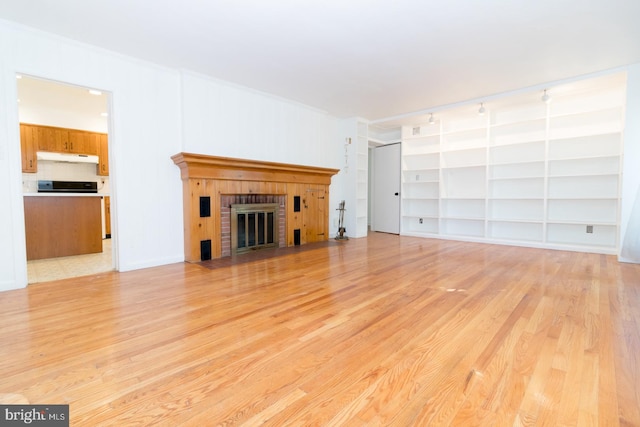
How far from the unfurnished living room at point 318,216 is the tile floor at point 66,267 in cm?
6

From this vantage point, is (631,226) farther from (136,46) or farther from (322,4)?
(136,46)

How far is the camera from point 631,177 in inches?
152

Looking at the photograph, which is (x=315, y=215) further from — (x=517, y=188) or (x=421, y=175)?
(x=517, y=188)

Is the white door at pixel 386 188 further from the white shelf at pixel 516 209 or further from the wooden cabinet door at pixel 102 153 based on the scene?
the wooden cabinet door at pixel 102 153

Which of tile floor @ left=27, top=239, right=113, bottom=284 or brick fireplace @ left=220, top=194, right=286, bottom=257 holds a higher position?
brick fireplace @ left=220, top=194, right=286, bottom=257

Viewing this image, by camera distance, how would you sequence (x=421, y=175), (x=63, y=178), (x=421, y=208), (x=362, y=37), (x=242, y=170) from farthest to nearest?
1. (x=421, y=208)
2. (x=421, y=175)
3. (x=63, y=178)
4. (x=242, y=170)
5. (x=362, y=37)

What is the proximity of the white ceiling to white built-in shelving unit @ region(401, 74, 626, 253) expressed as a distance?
1.03 m

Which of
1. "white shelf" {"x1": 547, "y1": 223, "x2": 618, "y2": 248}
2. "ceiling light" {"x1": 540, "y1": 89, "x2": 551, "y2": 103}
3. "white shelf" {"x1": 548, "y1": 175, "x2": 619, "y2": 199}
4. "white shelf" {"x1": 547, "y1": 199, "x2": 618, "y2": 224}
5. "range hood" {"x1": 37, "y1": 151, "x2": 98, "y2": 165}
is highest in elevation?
"ceiling light" {"x1": 540, "y1": 89, "x2": 551, "y2": 103}

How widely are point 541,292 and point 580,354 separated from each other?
1.22 m

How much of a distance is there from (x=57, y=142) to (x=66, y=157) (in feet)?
1.03

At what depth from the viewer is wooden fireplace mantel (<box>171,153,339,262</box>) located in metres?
3.90

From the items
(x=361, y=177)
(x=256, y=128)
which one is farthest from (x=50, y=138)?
(x=361, y=177)

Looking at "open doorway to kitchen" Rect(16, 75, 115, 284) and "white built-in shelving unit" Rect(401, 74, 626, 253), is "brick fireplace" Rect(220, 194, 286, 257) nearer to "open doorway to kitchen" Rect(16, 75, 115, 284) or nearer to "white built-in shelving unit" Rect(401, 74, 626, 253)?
"open doorway to kitchen" Rect(16, 75, 115, 284)

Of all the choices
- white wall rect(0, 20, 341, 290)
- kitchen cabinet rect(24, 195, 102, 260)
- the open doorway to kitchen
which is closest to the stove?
the open doorway to kitchen
